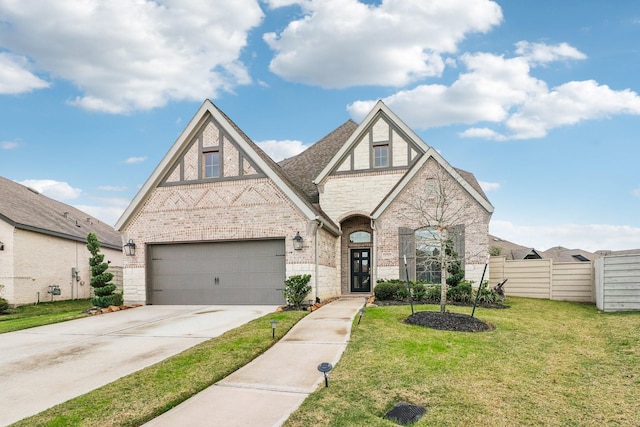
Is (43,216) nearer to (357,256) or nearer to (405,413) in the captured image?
(357,256)

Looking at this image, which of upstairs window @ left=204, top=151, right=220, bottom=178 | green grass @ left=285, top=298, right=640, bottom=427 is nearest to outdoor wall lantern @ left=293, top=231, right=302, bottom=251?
upstairs window @ left=204, top=151, right=220, bottom=178

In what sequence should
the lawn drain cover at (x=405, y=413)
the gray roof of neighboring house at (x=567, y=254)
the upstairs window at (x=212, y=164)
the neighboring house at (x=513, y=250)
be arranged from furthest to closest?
1. the gray roof of neighboring house at (x=567, y=254)
2. the neighboring house at (x=513, y=250)
3. the upstairs window at (x=212, y=164)
4. the lawn drain cover at (x=405, y=413)

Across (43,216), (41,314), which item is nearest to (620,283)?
(41,314)

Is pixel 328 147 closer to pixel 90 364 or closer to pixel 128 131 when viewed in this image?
pixel 128 131

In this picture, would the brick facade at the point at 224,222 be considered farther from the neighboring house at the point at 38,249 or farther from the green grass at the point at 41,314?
the neighboring house at the point at 38,249

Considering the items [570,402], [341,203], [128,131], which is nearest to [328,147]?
[341,203]

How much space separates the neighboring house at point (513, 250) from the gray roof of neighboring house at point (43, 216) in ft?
78.9

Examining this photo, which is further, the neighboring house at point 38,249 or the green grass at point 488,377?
the neighboring house at point 38,249

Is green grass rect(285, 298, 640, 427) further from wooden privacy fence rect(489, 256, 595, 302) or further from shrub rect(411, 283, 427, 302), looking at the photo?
wooden privacy fence rect(489, 256, 595, 302)

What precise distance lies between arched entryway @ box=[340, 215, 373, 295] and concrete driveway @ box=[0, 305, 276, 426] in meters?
5.25

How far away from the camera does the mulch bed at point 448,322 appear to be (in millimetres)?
9531

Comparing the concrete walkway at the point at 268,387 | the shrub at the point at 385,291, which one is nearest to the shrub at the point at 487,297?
the shrub at the point at 385,291

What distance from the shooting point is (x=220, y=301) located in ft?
50.8

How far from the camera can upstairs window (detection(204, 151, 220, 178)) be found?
629 inches
